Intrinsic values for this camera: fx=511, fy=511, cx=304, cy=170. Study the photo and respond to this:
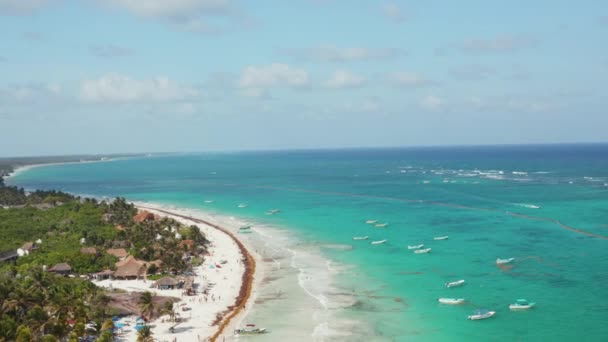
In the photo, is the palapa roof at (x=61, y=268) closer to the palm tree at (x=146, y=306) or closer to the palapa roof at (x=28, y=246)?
the palapa roof at (x=28, y=246)

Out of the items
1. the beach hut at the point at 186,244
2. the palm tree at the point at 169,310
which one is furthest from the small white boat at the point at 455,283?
the beach hut at the point at 186,244

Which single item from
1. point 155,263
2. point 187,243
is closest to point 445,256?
point 187,243

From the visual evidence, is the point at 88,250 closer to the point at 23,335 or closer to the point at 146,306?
the point at 146,306

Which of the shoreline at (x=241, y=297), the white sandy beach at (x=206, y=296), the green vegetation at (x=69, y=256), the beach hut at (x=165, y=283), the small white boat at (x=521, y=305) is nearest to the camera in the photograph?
the green vegetation at (x=69, y=256)

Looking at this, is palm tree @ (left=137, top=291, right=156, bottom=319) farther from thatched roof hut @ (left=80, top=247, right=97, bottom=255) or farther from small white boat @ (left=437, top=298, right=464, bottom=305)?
small white boat @ (left=437, top=298, right=464, bottom=305)

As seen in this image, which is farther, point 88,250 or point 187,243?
point 187,243
